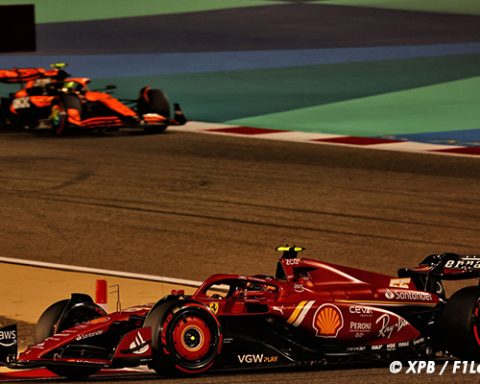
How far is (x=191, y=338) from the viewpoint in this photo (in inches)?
341

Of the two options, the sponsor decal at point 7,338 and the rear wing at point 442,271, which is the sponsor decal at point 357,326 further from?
the sponsor decal at point 7,338

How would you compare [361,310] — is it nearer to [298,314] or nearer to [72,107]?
[298,314]

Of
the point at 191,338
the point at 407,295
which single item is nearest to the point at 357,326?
the point at 407,295

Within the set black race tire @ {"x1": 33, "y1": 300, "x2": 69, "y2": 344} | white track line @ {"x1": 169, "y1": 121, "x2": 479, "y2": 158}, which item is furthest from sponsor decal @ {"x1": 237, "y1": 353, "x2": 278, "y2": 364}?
white track line @ {"x1": 169, "y1": 121, "x2": 479, "y2": 158}

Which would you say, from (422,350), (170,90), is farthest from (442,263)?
(170,90)

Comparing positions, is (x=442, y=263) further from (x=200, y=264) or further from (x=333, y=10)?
(x=333, y=10)

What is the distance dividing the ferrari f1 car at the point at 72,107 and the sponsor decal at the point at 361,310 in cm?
1373

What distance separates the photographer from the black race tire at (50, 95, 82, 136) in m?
22.8

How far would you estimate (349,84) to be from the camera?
29.2 m

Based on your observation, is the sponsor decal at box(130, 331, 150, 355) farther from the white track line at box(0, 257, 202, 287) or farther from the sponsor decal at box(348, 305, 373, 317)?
the white track line at box(0, 257, 202, 287)

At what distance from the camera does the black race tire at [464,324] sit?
29.6 feet

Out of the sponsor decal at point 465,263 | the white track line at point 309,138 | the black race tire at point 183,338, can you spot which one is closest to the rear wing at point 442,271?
the sponsor decal at point 465,263

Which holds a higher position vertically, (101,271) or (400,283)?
(400,283)

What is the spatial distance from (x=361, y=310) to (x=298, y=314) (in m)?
0.39
